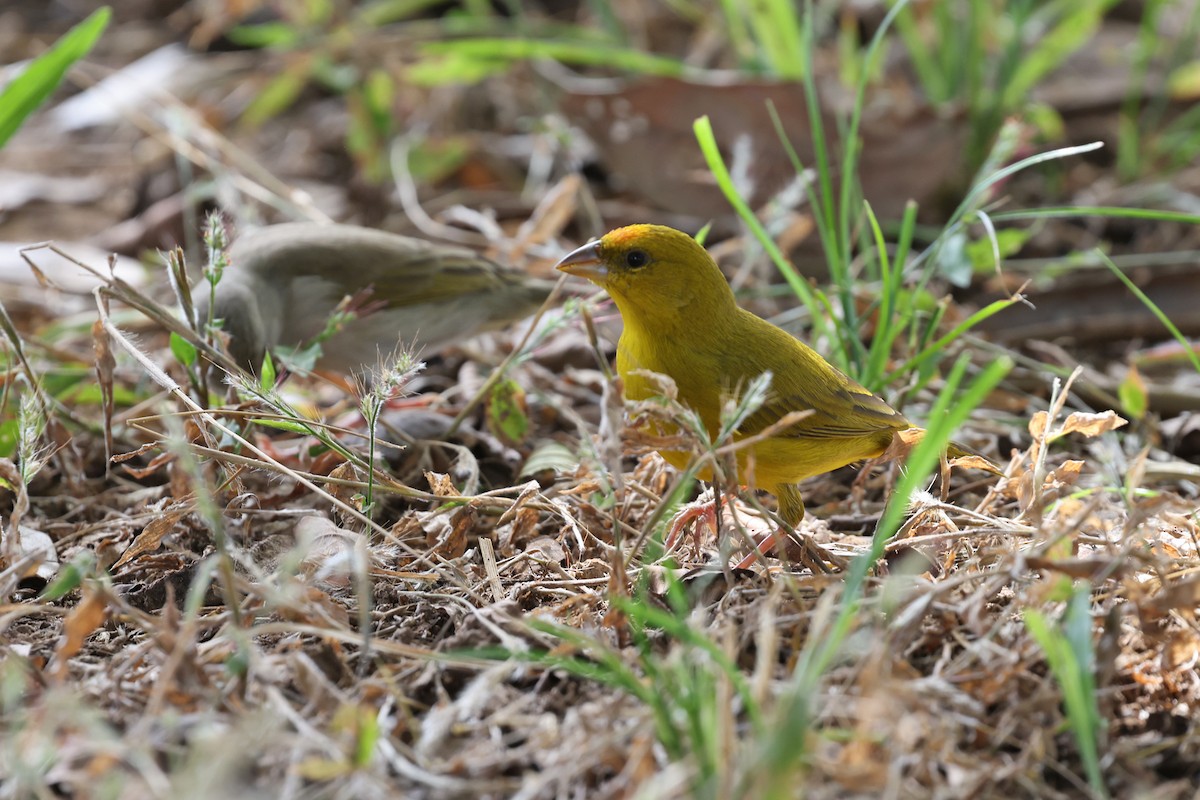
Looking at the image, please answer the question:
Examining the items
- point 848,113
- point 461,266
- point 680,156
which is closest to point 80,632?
point 461,266

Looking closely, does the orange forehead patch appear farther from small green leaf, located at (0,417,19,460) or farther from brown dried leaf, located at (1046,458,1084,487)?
small green leaf, located at (0,417,19,460)

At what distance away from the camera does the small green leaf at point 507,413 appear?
3.45m

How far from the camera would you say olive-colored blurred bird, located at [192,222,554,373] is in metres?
4.07

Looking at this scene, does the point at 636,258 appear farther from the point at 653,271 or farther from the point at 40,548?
the point at 40,548

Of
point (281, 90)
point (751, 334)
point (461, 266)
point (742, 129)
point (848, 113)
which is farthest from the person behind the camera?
point (281, 90)

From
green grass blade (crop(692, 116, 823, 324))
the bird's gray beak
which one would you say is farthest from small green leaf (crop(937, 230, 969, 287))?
the bird's gray beak

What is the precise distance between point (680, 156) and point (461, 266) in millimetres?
1271

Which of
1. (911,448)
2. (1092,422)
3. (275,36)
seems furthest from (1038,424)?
(275,36)

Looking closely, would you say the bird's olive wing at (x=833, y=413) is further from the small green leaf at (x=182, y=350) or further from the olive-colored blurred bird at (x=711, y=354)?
the small green leaf at (x=182, y=350)

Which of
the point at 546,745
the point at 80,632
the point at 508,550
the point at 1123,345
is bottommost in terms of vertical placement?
the point at 1123,345

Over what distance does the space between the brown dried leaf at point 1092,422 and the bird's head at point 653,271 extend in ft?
3.01

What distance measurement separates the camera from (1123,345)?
427 cm

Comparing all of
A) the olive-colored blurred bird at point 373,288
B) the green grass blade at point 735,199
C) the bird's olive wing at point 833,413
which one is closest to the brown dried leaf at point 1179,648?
the bird's olive wing at point 833,413

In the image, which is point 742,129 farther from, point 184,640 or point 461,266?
point 184,640
